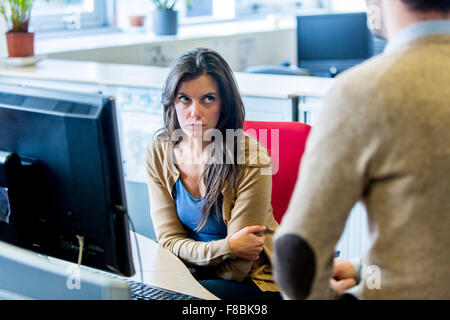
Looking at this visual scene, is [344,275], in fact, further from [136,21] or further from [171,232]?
[136,21]

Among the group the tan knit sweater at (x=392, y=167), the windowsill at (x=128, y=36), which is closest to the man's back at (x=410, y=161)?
the tan knit sweater at (x=392, y=167)

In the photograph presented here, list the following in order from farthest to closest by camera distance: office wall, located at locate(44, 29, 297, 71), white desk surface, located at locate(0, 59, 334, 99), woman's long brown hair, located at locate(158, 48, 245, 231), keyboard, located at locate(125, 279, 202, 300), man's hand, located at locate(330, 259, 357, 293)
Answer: office wall, located at locate(44, 29, 297, 71)
white desk surface, located at locate(0, 59, 334, 99)
woman's long brown hair, located at locate(158, 48, 245, 231)
keyboard, located at locate(125, 279, 202, 300)
man's hand, located at locate(330, 259, 357, 293)

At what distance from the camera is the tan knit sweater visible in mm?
723

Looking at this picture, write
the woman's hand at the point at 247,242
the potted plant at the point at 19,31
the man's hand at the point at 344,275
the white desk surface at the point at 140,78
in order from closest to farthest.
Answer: the man's hand at the point at 344,275
the woman's hand at the point at 247,242
the white desk surface at the point at 140,78
the potted plant at the point at 19,31

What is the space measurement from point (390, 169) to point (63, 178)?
550 millimetres

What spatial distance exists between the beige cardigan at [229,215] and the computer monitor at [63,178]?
0.46 metres

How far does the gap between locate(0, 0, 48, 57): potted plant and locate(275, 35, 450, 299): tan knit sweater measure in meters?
2.60

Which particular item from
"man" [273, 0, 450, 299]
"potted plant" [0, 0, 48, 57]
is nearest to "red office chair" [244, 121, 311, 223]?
"man" [273, 0, 450, 299]

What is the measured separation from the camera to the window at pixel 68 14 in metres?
3.81

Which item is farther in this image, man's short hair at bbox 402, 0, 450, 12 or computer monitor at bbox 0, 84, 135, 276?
computer monitor at bbox 0, 84, 135, 276

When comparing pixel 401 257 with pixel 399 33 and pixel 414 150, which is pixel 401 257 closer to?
pixel 414 150

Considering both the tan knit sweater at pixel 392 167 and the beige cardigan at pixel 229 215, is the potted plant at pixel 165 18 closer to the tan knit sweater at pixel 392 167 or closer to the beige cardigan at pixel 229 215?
the beige cardigan at pixel 229 215

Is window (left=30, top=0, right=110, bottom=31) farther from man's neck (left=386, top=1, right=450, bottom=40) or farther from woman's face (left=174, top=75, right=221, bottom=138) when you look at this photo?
man's neck (left=386, top=1, right=450, bottom=40)
